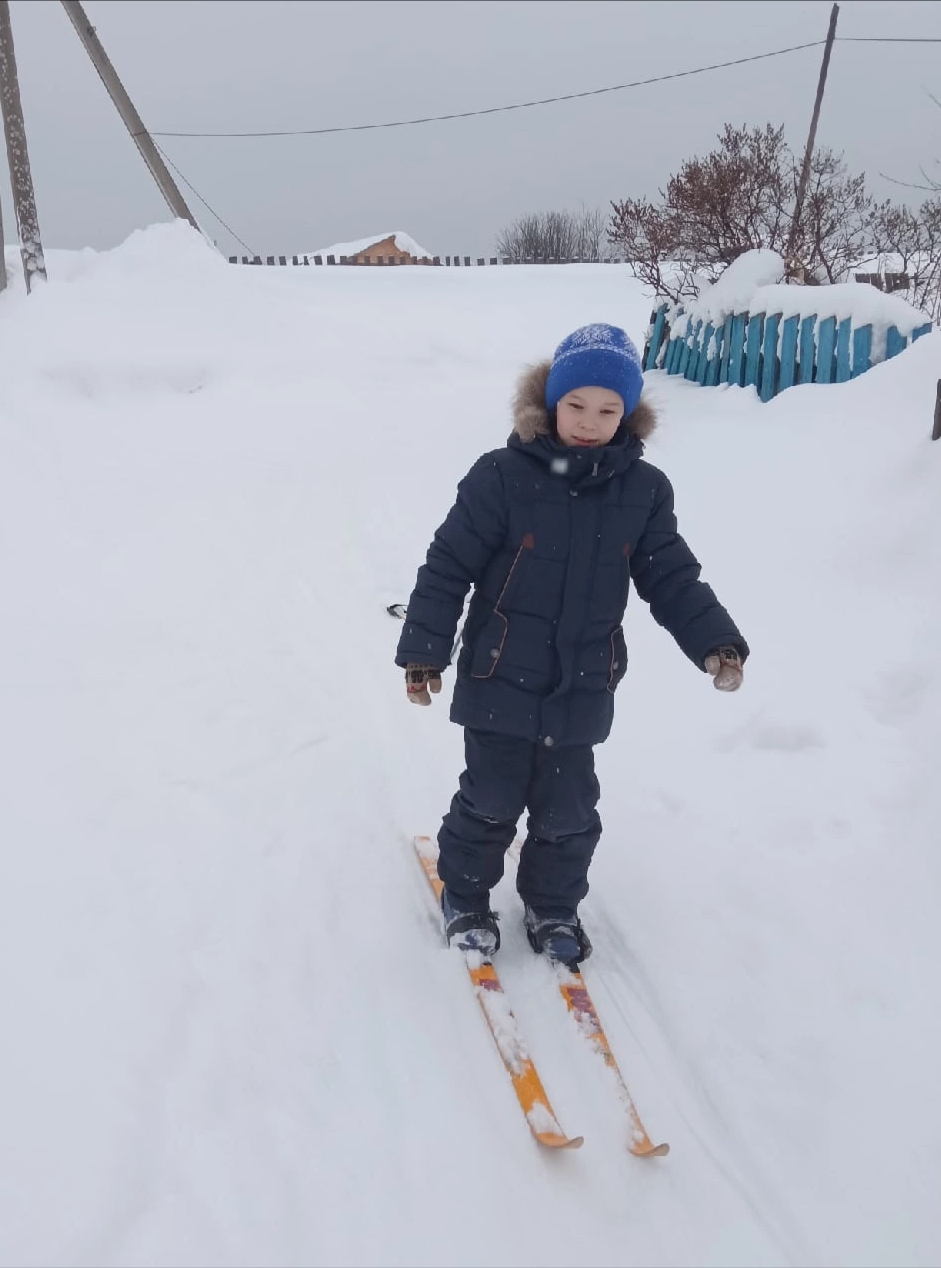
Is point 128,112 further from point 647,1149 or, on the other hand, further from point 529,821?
point 647,1149

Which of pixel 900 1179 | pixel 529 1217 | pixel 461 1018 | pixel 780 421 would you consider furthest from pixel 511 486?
pixel 780 421

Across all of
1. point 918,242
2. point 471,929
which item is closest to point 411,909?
point 471,929

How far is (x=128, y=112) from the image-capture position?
468 inches

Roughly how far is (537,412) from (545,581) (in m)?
0.40

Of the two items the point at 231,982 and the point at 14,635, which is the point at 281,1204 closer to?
the point at 231,982

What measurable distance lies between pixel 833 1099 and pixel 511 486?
1.57m

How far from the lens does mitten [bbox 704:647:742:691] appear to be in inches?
83.2

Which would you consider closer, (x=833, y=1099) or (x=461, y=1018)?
(x=833, y=1099)

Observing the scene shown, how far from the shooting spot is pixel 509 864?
282 cm

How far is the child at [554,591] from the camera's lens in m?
2.09

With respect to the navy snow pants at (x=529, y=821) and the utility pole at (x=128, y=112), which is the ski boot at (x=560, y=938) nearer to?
the navy snow pants at (x=529, y=821)

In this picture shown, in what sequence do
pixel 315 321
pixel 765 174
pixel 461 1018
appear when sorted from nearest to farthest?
pixel 461 1018
pixel 765 174
pixel 315 321

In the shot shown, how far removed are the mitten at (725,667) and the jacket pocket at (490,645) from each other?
515 mm

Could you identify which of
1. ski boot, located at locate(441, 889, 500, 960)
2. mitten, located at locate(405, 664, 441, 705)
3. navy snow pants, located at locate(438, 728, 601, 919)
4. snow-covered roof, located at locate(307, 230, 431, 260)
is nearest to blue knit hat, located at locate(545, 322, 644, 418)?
mitten, located at locate(405, 664, 441, 705)
